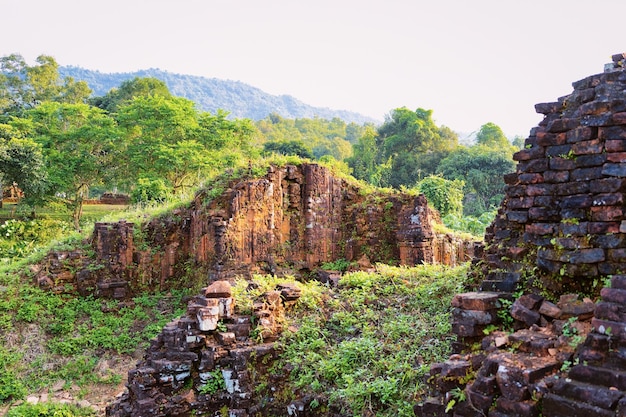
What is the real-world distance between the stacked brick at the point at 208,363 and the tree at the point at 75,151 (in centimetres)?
1816

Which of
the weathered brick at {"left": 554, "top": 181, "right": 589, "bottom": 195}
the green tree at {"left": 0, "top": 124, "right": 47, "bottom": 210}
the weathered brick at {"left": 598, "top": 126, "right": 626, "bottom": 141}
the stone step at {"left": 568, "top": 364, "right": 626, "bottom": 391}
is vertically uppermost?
the green tree at {"left": 0, "top": 124, "right": 47, "bottom": 210}

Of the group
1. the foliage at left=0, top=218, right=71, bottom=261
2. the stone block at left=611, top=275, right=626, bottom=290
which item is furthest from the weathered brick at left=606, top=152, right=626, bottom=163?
the foliage at left=0, top=218, right=71, bottom=261

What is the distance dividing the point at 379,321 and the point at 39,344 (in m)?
9.09

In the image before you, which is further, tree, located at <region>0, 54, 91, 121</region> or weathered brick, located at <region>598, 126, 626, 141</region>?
tree, located at <region>0, 54, 91, 121</region>

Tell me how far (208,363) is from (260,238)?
7.07 m

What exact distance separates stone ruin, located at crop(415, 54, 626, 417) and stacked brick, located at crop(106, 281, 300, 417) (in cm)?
290

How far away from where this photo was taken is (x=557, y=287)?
4.98 meters

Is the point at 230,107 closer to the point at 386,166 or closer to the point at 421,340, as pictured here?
the point at 386,166

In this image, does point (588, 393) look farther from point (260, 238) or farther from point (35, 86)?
point (35, 86)

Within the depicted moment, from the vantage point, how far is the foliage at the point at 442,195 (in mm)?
26688

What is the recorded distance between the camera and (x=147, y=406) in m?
7.21

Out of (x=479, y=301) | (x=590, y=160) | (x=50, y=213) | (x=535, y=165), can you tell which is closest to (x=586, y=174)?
(x=590, y=160)

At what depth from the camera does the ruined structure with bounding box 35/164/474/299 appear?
14.0 meters

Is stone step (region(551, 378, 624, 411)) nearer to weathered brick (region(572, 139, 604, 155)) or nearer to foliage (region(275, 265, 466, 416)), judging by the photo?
foliage (region(275, 265, 466, 416))
